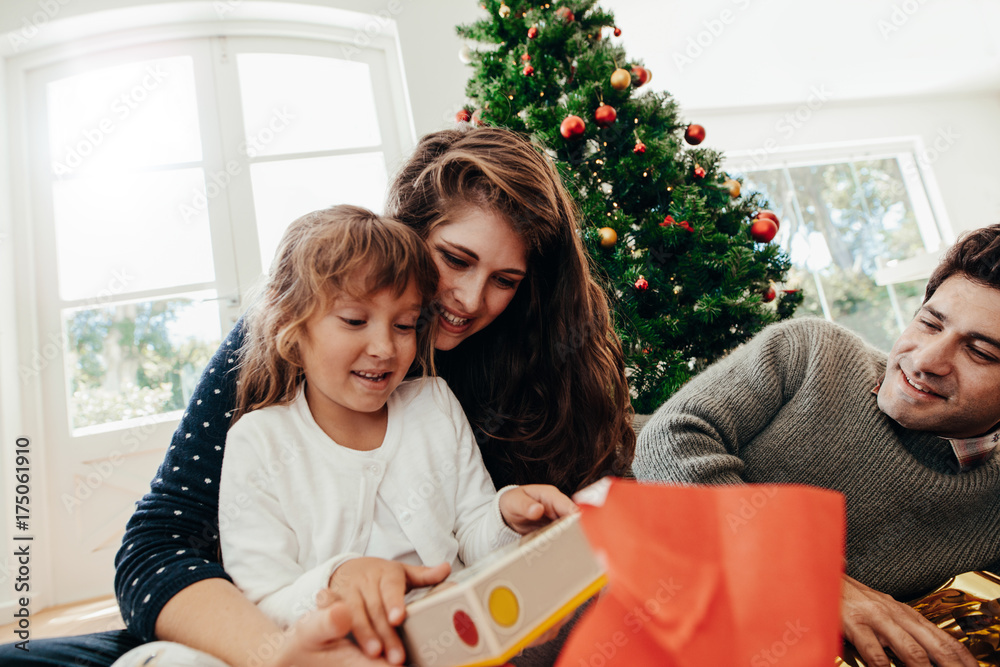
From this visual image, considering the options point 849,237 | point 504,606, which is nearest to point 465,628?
point 504,606

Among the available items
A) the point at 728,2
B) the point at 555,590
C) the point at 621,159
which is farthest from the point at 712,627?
the point at 728,2

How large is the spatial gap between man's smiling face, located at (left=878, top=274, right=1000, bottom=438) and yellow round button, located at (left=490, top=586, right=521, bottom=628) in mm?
772

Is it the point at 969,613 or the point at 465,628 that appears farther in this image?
the point at 969,613

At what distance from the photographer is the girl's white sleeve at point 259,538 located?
24.5 inches

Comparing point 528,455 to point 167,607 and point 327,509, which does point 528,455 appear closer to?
point 327,509

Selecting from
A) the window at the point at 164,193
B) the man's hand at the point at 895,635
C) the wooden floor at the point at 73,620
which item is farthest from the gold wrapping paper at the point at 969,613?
the window at the point at 164,193

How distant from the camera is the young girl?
0.72 metres

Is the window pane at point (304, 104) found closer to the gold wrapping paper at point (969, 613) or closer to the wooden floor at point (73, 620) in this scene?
the wooden floor at point (73, 620)

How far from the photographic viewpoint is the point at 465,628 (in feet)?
1.49

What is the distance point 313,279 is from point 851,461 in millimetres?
883

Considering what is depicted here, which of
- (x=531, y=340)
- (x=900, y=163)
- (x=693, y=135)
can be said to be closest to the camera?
(x=531, y=340)

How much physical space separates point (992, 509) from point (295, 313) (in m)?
1.15

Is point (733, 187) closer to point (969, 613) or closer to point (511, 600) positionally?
point (969, 613)

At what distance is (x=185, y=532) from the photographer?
73 centimetres
